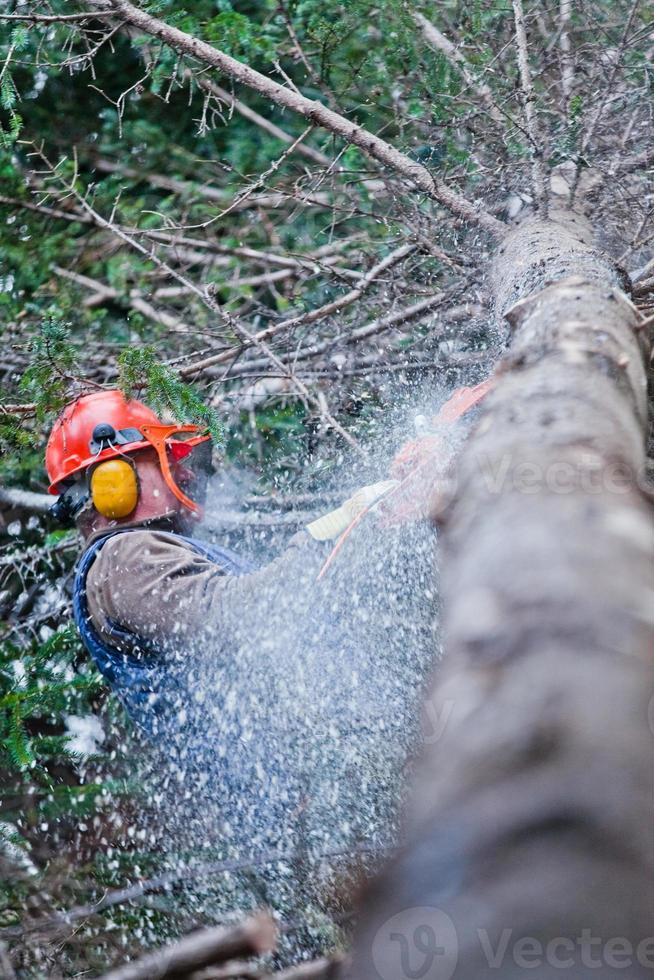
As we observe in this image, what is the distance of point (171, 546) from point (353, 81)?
284cm

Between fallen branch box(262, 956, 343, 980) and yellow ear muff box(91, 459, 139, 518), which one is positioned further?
yellow ear muff box(91, 459, 139, 518)

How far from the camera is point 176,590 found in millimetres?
3232

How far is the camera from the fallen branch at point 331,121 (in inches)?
138

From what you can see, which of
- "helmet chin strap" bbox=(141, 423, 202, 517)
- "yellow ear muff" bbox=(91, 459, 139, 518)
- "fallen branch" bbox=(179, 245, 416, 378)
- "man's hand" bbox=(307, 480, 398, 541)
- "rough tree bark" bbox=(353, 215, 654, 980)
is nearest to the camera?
"rough tree bark" bbox=(353, 215, 654, 980)

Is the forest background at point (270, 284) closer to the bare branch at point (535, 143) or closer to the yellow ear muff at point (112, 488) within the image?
the bare branch at point (535, 143)

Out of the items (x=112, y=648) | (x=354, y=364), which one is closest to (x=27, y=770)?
(x=112, y=648)

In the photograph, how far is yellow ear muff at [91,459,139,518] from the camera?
350 cm

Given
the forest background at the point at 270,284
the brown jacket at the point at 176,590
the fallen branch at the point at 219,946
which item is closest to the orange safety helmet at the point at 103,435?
the forest background at the point at 270,284

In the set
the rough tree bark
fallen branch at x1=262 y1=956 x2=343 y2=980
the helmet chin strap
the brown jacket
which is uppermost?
the helmet chin strap

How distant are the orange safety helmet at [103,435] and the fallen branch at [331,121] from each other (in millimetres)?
1354

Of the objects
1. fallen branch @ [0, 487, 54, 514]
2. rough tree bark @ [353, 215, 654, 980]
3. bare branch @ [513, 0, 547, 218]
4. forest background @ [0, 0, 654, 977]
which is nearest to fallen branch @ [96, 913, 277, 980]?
rough tree bark @ [353, 215, 654, 980]

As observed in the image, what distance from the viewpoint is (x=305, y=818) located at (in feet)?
11.0

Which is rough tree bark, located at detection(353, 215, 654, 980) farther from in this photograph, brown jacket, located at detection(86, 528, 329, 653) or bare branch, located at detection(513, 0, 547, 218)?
bare branch, located at detection(513, 0, 547, 218)

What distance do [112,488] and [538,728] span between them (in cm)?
281
